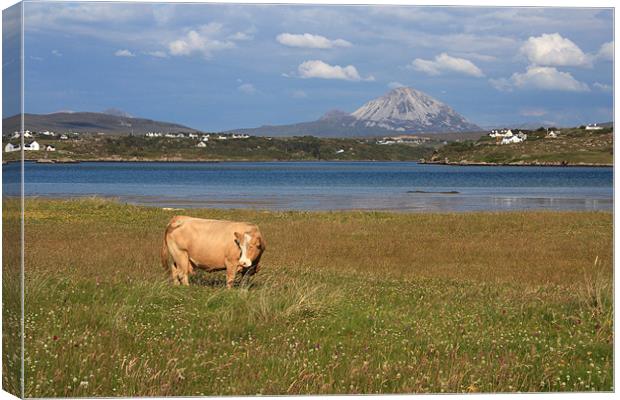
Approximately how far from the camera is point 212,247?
48.2 ft

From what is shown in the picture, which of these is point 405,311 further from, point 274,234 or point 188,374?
point 274,234

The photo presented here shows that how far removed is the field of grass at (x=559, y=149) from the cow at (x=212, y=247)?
65.3m

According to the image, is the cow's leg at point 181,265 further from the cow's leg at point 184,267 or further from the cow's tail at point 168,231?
the cow's tail at point 168,231

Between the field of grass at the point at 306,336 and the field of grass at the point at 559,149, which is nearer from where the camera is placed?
the field of grass at the point at 306,336

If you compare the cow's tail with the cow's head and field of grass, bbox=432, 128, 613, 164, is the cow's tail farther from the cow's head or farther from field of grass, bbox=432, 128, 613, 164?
field of grass, bbox=432, 128, 613, 164

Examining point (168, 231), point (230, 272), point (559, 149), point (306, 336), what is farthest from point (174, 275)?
point (559, 149)

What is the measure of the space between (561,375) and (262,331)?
3724 mm

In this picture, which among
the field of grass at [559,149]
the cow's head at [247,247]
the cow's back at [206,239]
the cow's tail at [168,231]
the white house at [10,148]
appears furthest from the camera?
the field of grass at [559,149]

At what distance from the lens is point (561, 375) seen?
10.4 meters

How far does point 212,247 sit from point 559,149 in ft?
401

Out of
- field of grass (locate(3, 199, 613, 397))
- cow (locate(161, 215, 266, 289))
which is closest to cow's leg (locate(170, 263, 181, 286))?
cow (locate(161, 215, 266, 289))

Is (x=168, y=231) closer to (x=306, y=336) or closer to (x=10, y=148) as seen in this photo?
(x=306, y=336)

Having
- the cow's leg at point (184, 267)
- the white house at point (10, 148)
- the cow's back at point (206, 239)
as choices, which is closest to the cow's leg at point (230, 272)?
the cow's back at point (206, 239)

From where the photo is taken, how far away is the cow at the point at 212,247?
14.3 metres
